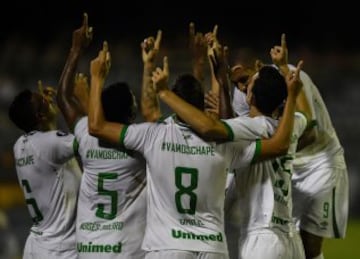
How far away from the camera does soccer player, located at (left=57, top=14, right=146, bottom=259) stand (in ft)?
19.2

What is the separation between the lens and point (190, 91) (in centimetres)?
561

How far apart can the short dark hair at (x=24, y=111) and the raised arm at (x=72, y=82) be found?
222mm

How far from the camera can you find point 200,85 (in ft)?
18.7

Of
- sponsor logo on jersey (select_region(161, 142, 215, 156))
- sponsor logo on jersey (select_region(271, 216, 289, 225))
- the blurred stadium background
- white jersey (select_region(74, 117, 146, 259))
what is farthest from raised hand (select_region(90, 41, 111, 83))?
the blurred stadium background

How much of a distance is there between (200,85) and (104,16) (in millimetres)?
14289

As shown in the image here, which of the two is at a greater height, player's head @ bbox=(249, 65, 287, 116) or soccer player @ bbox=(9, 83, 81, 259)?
player's head @ bbox=(249, 65, 287, 116)

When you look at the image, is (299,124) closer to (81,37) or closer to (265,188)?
(265,188)

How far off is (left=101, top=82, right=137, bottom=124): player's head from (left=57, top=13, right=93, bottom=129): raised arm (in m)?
0.45

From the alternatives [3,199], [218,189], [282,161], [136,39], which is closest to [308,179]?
[282,161]

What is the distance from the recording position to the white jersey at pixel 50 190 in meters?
6.34

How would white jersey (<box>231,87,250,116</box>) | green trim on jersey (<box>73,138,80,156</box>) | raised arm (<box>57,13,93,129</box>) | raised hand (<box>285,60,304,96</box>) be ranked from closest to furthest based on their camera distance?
1. raised hand (<box>285,60,304,96</box>)
2. green trim on jersey (<box>73,138,80,156</box>)
3. raised arm (<box>57,13,93,129</box>)
4. white jersey (<box>231,87,250,116</box>)

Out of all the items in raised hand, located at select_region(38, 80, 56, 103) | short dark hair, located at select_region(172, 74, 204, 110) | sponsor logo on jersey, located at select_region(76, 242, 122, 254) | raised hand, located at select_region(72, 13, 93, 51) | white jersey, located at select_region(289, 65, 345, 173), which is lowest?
sponsor logo on jersey, located at select_region(76, 242, 122, 254)

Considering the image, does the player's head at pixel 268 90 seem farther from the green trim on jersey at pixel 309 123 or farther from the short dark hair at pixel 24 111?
the short dark hair at pixel 24 111

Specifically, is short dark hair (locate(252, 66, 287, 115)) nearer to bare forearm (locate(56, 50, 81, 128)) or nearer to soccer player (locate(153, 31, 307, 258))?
soccer player (locate(153, 31, 307, 258))
